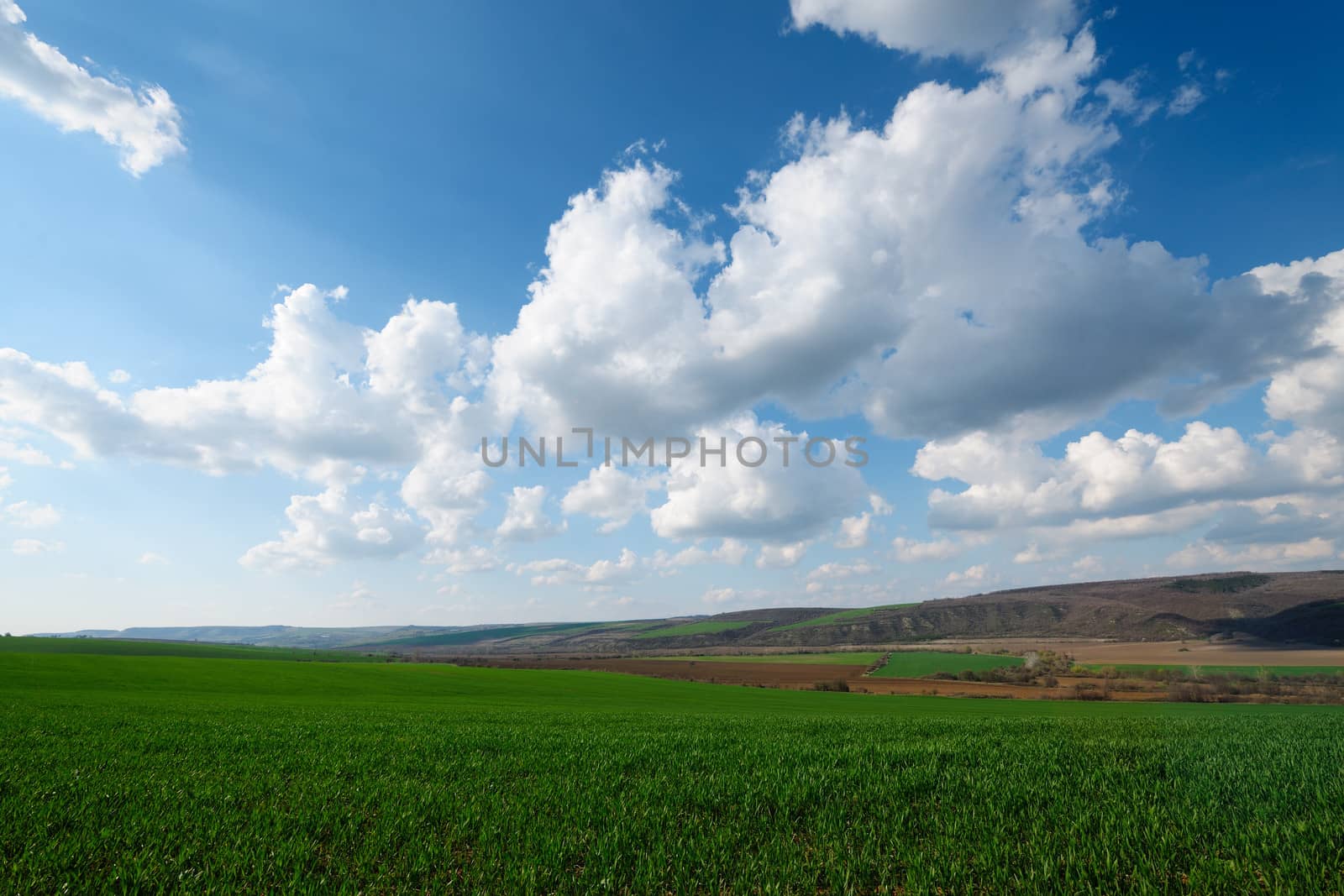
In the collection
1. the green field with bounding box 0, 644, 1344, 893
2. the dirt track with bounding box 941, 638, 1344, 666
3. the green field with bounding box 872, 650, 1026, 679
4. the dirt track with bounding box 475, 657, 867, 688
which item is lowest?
the dirt track with bounding box 941, 638, 1344, 666

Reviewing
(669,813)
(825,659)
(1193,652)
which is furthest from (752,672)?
(669,813)

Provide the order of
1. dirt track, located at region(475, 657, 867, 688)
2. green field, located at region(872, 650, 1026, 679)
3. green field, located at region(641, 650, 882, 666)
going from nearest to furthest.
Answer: dirt track, located at region(475, 657, 867, 688), green field, located at region(872, 650, 1026, 679), green field, located at region(641, 650, 882, 666)

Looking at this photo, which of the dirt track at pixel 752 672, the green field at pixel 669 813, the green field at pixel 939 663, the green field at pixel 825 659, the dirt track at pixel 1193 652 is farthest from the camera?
the green field at pixel 825 659

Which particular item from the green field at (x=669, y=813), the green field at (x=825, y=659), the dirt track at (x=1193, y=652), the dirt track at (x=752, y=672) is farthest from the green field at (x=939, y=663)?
the green field at (x=669, y=813)

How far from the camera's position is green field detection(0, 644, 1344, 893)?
217 inches

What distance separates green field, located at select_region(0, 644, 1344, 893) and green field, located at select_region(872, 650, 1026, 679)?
3785 inches

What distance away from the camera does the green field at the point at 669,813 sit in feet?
18.1

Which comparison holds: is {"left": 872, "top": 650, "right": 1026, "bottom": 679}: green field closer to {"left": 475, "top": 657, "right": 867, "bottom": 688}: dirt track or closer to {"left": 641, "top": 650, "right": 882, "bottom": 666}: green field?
{"left": 475, "top": 657, "right": 867, "bottom": 688}: dirt track

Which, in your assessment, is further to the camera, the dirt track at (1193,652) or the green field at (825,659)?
the green field at (825,659)

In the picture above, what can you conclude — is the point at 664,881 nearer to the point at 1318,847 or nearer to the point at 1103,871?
the point at 1103,871

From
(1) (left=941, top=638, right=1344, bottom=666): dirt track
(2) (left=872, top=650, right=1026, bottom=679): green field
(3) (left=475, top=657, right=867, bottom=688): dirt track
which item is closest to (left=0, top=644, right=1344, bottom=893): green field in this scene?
(3) (left=475, top=657, right=867, bottom=688): dirt track

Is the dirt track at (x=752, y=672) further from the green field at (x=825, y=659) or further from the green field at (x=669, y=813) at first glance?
the green field at (x=669, y=813)

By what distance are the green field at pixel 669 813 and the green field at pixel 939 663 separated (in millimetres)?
96138

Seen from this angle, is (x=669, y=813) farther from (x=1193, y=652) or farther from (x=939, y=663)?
(x=1193, y=652)
